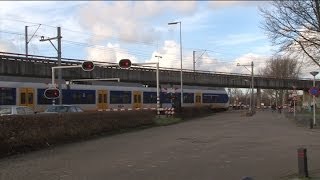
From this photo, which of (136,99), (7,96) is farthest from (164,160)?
(136,99)

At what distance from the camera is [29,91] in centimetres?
4628

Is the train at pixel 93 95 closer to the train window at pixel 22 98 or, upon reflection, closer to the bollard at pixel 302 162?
the train window at pixel 22 98

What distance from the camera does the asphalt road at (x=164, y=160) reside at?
15031 millimetres

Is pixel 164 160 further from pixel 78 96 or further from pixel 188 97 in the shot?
pixel 188 97

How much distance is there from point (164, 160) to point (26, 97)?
30004 mm

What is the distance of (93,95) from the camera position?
53312mm

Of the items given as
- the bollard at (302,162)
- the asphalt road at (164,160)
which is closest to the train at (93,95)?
the asphalt road at (164,160)

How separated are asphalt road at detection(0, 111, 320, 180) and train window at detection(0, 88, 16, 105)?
63.6ft

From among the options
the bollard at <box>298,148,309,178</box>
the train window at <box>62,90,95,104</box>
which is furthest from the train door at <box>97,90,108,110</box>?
the bollard at <box>298,148,309,178</box>

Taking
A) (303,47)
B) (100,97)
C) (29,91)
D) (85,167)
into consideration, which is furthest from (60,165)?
(100,97)

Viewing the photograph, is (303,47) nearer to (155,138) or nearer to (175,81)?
(155,138)

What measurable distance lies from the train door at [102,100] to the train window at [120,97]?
3.02ft

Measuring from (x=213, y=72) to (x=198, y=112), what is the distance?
3830 cm

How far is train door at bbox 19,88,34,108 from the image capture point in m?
45.4
